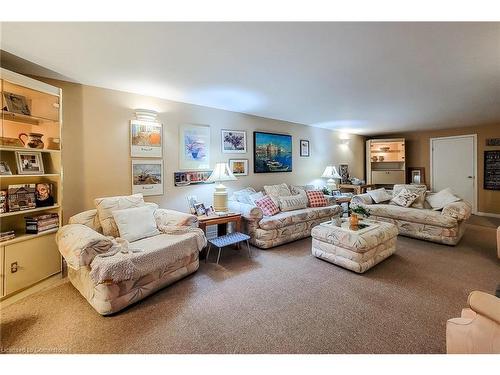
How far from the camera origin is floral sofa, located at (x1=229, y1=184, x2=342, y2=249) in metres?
3.31

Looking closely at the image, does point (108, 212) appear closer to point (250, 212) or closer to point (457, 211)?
point (250, 212)

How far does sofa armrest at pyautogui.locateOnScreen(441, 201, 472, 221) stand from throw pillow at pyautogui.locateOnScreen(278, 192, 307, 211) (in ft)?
6.87

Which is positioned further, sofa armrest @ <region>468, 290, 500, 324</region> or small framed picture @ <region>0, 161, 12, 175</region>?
small framed picture @ <region>0, 161, 12, 175</region>

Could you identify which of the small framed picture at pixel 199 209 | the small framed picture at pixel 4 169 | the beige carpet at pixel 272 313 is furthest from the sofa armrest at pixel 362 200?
the small framed picture at pixel 4 169

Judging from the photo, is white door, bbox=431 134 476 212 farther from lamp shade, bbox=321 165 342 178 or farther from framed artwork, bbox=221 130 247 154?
framed artwork, bbox=221 130 247 154

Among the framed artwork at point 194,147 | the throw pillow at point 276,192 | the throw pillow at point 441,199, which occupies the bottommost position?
the throw pillow at point 441,199

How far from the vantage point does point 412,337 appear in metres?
1.56

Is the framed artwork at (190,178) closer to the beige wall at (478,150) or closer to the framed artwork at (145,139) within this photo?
the framed artwork at (145,139)

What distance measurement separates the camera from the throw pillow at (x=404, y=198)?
3984 millimetres

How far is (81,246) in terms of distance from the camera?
5.97 feet

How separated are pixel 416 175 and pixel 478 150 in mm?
1359

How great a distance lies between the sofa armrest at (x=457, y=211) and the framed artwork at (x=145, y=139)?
Result: 172 inches

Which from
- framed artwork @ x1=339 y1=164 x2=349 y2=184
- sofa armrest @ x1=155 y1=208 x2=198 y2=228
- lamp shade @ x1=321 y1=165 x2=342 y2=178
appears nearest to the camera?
sofa armrest @ x1=155 y1=208 x2=198 y2=228

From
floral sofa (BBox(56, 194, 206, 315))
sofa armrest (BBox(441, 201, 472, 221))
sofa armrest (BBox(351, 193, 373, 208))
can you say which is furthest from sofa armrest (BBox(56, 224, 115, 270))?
sofa armrest (BBox(441, 201, 472, 221))
